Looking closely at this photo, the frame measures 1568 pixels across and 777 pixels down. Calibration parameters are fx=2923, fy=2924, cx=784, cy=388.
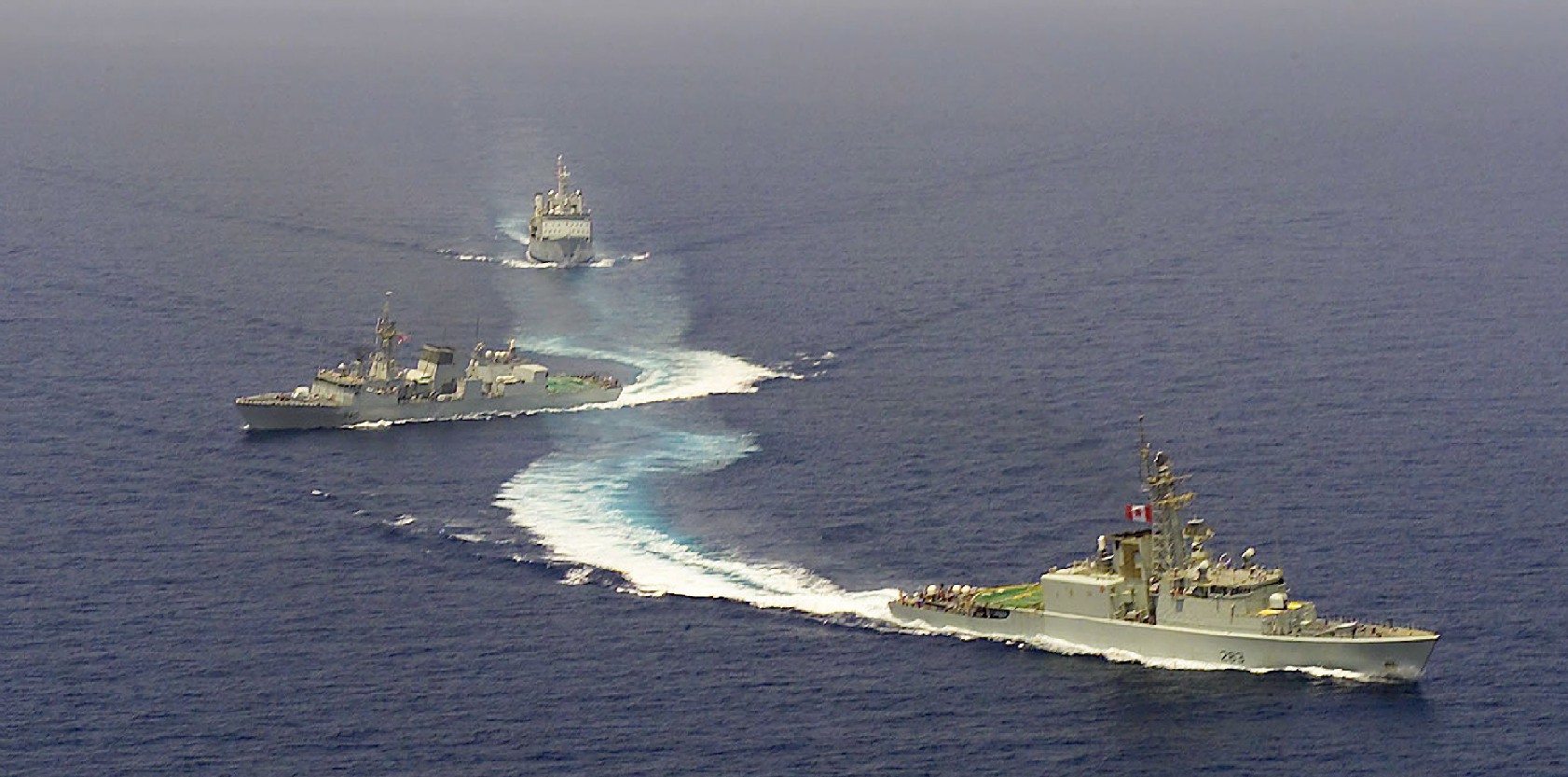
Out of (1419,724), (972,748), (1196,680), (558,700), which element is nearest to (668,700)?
(558,700)

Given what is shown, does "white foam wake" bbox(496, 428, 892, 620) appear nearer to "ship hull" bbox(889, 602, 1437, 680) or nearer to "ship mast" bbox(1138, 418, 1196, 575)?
"ship hull" bbox(889, 602, 1437, 680)

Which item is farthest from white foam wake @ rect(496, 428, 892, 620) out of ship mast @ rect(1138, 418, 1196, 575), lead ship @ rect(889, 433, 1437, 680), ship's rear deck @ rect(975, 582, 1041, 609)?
ship mast @ rect(1138, 418, 1196, 575)

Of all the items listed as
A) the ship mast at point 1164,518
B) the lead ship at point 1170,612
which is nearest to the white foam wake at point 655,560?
the lead ship at point 1170,612

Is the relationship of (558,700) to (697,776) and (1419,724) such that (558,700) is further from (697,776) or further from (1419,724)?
(1419,724)

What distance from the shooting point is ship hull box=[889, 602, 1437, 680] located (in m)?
159

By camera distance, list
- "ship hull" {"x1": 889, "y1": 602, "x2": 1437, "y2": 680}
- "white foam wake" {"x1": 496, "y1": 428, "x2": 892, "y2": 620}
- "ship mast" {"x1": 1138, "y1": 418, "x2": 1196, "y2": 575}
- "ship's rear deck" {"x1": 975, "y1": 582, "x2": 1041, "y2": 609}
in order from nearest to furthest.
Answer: "ship hull" {"x1": 889, "y1": 602, "x2": 1437, "y2": 680} < "ship mast" {"x1": 1138, "y1": 418, "x2": 1196, "y2": 575} < "ship's rear deck" {"x1": 975, "y1": 582, "x2": 1041, "y2": 609} < "white foam wake" {"x1": 496, "y1": 428, "x2": 892, "y2": 620}

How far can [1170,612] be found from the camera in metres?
166

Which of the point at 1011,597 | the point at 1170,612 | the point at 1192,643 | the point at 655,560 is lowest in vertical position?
the point at 1192,643

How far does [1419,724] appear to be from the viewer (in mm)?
152375

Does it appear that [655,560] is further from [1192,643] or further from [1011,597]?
[1192,643]

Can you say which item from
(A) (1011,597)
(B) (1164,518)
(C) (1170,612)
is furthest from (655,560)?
(C) (1170,612)

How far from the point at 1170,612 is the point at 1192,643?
2508mm

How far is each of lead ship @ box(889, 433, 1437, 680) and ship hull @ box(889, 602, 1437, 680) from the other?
52 millimetres

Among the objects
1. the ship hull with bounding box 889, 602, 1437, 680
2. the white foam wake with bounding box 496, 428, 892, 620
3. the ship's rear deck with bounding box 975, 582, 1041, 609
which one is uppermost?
the white foam wake with bounding box 496, 428, 892, 620
